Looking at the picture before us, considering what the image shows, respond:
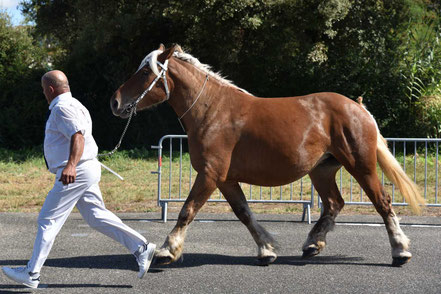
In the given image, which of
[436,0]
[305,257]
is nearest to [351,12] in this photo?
[436,0]

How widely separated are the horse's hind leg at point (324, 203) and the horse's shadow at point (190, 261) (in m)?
0.16

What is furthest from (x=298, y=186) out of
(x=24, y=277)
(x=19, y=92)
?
(x=19, y=92)

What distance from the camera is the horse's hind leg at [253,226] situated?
20.4 feet

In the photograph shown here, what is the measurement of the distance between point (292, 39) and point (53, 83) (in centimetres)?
1252

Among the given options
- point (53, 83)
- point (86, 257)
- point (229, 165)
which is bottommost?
point (86, 257)

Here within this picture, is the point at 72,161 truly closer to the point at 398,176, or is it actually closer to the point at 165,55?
the point at 165,55

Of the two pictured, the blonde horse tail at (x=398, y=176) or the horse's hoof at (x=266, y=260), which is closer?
the horse's hoof at (x=266, y=260)

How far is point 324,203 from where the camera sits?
271 inches

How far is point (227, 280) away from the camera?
5.64m

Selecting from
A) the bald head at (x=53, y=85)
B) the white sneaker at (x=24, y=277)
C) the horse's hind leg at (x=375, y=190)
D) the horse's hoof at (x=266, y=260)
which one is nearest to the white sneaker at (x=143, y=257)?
the white sneaker at (x=24, y=277)

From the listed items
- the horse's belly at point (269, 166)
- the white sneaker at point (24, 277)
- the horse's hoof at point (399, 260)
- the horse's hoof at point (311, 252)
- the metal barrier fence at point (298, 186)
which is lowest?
the metal barrier fence at point (298, 186)

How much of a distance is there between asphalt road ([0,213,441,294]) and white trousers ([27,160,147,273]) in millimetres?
411

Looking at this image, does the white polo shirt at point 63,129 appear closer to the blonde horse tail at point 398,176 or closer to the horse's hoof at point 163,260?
the horse's hoof at point 163,260

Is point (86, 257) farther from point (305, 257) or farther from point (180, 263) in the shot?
point (305, 257)
